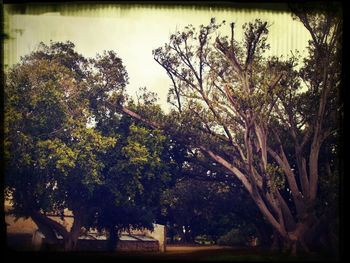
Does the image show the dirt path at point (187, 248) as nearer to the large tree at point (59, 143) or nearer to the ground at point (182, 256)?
the ground at point (182, 256)

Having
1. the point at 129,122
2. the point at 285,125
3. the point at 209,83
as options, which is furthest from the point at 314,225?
the point at 129,122

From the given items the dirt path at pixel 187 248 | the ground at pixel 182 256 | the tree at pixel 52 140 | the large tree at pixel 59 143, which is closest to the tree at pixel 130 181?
the large tree at pixel 59 143

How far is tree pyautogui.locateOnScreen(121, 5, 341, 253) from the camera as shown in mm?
9109

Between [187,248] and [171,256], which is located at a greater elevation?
[187,248]

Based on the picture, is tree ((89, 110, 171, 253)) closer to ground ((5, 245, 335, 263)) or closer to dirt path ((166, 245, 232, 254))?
ground ((5, 245, 335, 263))

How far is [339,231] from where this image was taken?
8578 millimetres

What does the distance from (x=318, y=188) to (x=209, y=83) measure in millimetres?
2824

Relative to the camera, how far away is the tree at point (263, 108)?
29.9ft

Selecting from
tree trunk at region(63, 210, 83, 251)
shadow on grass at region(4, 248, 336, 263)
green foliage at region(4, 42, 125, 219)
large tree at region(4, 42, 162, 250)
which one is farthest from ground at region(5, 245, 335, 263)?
green foliage at region(4, 42, 125, 219)

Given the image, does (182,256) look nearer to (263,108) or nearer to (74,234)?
(74,234)

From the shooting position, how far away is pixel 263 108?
30.8ft

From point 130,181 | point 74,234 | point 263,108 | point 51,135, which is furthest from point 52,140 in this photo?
point 263,108

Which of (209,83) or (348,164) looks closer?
(348,164)

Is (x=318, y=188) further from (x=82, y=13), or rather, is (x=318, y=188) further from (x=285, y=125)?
(x=82, y=13)
